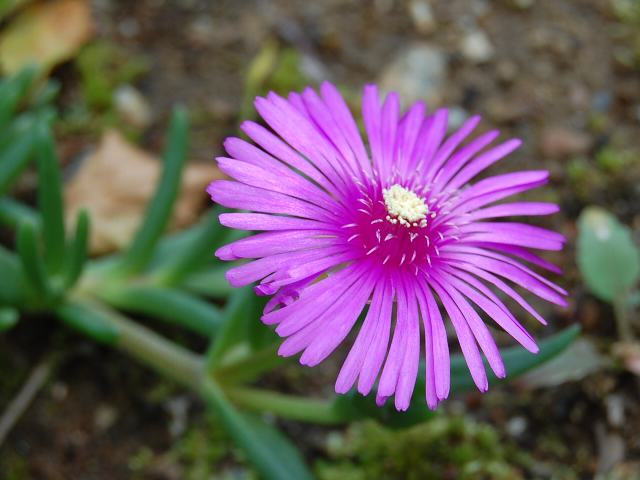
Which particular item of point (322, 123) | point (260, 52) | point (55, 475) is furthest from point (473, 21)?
point (55, 475)

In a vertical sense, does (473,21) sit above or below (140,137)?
above

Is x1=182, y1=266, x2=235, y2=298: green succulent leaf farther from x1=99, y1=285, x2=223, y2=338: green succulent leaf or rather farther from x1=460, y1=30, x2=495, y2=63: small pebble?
x1=460, y1=30, x2=495, y2=63: small pebble

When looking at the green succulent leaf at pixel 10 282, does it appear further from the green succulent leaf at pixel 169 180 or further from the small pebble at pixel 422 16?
the small pebble at pixel 422 16

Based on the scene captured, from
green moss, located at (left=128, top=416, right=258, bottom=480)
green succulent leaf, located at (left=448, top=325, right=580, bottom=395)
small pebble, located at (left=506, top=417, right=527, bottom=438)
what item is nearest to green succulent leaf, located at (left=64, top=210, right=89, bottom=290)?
green moss, located at (left=128, top=416, right=258, bottom=480)

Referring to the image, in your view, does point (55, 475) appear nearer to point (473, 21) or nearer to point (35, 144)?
point (35, 144)

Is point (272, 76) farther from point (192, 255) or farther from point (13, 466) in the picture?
point (13, 466)

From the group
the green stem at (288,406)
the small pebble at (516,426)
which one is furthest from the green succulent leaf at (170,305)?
the small pebble at (516,426)
